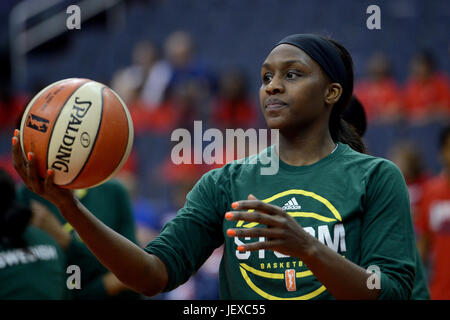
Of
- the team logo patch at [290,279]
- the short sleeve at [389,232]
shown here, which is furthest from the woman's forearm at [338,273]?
the team logo patch at [290,279]

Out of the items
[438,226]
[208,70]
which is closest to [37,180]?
[438,226]

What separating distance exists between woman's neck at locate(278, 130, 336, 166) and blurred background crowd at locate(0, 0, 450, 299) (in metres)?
4.32

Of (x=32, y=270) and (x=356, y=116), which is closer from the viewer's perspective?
(x=32, y=270)

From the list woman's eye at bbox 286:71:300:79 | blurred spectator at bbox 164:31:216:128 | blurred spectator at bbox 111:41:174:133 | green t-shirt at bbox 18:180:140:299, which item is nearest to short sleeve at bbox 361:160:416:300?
woman's eye at bbox 286:71:300:79

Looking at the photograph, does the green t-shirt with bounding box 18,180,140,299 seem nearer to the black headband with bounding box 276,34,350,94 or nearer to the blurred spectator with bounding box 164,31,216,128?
the black headband with bounding box 276,34,350,94

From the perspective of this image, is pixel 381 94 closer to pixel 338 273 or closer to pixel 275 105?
pixel 275 105

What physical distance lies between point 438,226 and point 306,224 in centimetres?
370

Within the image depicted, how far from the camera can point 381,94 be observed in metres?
9.47

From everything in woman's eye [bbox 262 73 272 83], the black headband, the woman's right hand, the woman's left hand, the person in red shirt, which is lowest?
the person in red shirt

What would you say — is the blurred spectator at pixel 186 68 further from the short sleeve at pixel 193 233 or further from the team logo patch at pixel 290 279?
the team logo patch at pixel 290 279

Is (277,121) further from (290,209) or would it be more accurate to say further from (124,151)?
(124,151)

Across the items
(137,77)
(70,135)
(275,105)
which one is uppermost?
(137,77)

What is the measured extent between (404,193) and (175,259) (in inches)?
38.2

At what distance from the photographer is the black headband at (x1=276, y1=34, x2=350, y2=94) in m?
2.64
